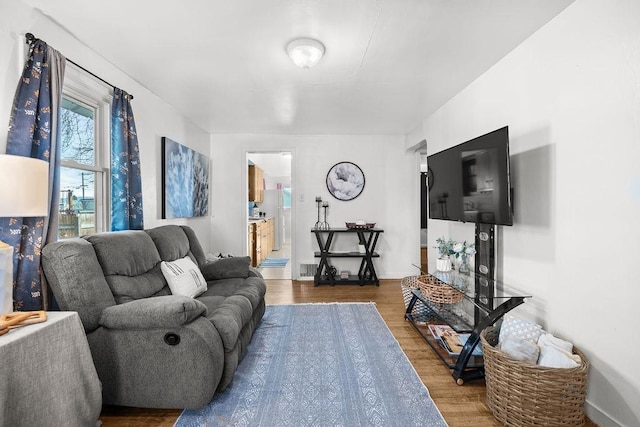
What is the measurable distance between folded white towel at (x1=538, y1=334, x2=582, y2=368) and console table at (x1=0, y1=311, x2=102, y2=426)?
7.51 feet

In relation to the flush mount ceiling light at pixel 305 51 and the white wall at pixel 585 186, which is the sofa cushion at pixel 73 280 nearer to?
the flush mount ceiling light at pixel 305 51

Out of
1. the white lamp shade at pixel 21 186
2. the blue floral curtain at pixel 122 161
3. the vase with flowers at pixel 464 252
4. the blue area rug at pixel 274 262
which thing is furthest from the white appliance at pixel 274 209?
the white lamp shade at pixel 21 186

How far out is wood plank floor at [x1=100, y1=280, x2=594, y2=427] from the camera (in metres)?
1.72

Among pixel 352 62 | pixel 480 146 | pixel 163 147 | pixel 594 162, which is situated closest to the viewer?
pixel 594 162

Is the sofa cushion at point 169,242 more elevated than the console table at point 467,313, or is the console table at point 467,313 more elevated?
the sofa cushion at point 169,242

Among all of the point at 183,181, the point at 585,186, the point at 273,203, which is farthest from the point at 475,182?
the point at 273,203

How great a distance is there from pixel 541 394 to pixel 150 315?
2065 mm

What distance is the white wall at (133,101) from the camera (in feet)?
5.54

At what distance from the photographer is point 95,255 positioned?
1901mm

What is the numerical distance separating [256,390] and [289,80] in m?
2.49

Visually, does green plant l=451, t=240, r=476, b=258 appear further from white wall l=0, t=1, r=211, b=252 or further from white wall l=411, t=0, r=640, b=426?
white wall l=0, t=1, r=211, b=252

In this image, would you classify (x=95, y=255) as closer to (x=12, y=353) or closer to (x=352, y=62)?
(x=12, y=353)

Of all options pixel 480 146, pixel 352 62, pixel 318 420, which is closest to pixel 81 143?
pixel 352 62

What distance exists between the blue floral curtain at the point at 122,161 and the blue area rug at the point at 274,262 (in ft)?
12.5
